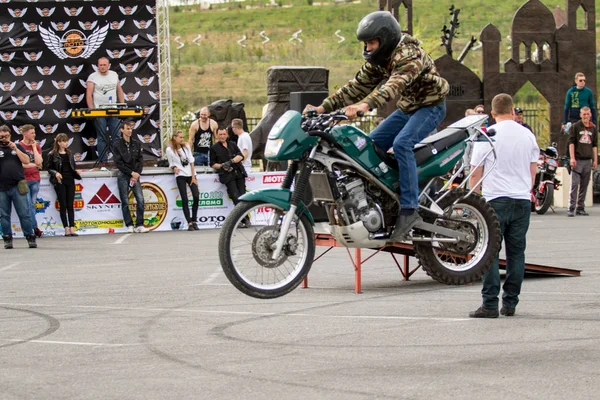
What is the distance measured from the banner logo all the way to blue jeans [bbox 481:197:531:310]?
16.1m

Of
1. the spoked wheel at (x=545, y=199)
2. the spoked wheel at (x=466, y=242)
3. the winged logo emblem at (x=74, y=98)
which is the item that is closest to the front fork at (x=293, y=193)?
the spoked wheel at (x=466, y=242)

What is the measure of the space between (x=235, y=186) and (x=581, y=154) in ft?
22.6

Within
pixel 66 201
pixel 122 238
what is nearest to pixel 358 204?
pixel 122 238

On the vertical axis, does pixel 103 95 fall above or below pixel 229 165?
above

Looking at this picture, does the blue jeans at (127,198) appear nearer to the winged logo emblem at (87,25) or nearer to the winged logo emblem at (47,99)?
the winged logo emblem at (47,99)

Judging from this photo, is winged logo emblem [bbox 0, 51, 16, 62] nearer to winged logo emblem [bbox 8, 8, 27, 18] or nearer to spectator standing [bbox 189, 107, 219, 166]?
winged logo emblem [bbox 8, 8, 27, 18]

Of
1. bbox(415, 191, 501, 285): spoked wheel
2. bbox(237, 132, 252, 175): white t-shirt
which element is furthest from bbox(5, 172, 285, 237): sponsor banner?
bbox(415, 191, 501, 285): spoked wheel

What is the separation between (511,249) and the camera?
9.98 meters

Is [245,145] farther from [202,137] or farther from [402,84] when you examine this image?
[402,84]

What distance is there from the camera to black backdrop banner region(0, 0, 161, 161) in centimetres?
2419

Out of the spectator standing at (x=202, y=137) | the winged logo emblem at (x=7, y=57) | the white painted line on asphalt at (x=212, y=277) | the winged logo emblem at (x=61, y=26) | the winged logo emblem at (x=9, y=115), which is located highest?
the winged logo emblem at (x=61, y=26)

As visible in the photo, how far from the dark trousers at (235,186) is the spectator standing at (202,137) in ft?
5.06

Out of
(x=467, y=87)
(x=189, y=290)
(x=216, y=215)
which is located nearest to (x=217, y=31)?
(x=467, y=87)

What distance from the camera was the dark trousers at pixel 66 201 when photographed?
20234 millimetres
